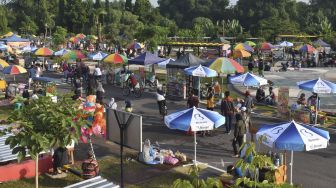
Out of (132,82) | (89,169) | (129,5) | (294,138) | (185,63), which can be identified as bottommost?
(89,169)

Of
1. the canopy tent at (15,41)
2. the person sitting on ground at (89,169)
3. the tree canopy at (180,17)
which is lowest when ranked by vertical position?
the person sitting on ground at (89,169)

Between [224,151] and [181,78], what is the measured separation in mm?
10578

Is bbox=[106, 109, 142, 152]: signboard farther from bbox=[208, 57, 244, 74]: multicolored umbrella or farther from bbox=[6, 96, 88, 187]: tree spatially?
bbox=[208, 57, 244, 74]: multicolored umbrella

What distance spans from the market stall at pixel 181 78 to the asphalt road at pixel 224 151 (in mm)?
4180

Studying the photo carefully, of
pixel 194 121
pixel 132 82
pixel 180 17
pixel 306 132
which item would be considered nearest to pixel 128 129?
pixel 194 121

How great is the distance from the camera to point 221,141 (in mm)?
16125

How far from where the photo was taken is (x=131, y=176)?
12.5 m

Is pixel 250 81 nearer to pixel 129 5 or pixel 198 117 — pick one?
pixel 198 117

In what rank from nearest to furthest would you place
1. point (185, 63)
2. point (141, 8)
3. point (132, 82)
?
point (185, 63)
point (132, 82)
point (141, 8)

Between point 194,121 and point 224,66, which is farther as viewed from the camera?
point 224,66

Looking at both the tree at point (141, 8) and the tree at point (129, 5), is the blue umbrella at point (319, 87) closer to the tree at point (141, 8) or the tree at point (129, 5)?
the tree at point (141, 8)

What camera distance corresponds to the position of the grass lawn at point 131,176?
11.9 metres

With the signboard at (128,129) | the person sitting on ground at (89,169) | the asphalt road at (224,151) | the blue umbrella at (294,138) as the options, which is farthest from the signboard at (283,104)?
the signboard at (128,129)

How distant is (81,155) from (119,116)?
18.9ft
